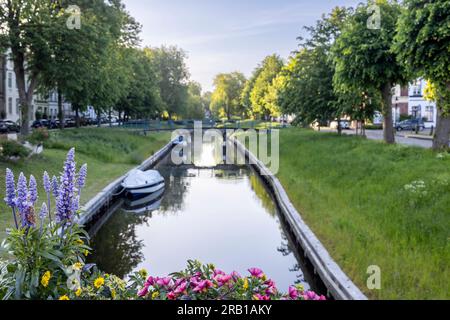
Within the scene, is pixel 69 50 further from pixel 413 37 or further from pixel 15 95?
pixel 15 95

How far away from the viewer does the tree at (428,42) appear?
1188 centimetres

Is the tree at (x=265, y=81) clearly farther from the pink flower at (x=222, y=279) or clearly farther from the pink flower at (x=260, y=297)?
the pink flower at (x=260, y=297)

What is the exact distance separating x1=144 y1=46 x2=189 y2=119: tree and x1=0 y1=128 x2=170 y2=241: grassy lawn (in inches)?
1324

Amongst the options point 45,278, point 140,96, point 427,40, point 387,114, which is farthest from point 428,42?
point 140,96

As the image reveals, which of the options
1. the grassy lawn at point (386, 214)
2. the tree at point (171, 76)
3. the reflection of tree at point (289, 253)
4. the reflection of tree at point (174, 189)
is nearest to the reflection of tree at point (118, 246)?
the reflection of tree at point (174, 189)

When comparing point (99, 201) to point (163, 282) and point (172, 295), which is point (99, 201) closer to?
point (163, 282)

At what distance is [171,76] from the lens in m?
71.4

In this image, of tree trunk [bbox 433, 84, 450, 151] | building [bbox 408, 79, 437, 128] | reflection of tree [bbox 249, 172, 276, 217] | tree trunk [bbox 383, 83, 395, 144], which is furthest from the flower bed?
building [bbox 408, 79, 437, 128]

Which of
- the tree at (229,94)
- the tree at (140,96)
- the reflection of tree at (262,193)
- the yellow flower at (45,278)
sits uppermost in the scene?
the tree at (229,94)

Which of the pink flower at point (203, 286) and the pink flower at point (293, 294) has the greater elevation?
the pink flower at point (203, 286)

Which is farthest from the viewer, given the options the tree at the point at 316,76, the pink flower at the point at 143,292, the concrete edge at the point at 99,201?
the tree at the point at 316,76

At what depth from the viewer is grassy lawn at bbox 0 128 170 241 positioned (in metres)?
15.9

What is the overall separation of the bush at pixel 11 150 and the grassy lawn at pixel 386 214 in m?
10.1

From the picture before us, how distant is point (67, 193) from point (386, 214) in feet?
25.2
